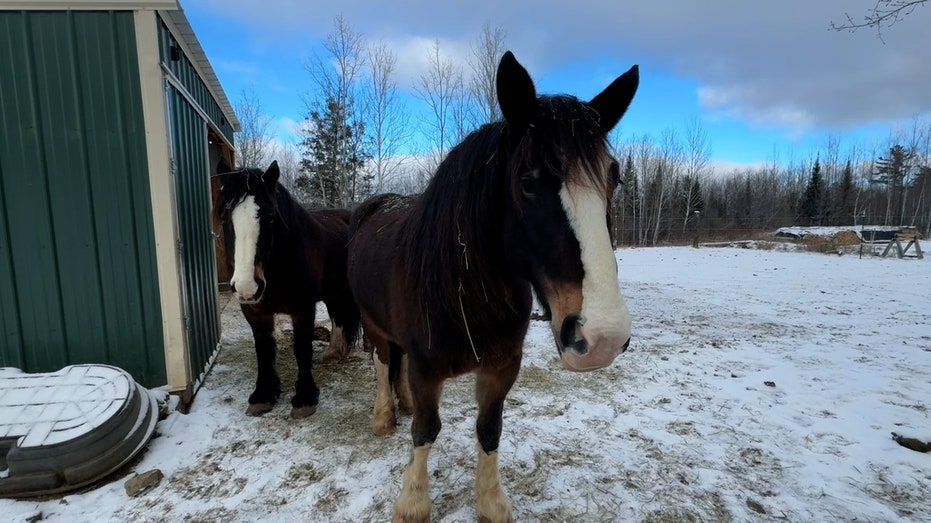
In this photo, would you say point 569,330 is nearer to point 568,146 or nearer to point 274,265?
point 568,146

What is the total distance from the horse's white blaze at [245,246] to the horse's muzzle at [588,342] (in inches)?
101

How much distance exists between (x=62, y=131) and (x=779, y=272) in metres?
16.4

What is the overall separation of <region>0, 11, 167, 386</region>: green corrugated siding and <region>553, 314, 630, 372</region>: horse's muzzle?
3716mm

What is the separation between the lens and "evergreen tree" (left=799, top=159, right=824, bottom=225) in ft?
144

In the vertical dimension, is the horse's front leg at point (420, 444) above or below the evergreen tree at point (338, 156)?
below

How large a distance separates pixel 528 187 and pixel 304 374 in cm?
307

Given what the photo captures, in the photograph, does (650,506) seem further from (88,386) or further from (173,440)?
(88,386)

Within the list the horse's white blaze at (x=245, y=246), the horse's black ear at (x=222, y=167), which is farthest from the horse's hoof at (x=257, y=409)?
the horse's black ear at (x=222, y=167)

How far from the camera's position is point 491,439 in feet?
7.77

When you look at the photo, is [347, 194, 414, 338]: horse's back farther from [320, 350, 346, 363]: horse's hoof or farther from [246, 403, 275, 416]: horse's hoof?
[320, 350, 346, 363]: horse's hoof

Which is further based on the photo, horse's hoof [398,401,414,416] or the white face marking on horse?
horse's hoof [398,401,414,416]

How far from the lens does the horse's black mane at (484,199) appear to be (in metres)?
1.48

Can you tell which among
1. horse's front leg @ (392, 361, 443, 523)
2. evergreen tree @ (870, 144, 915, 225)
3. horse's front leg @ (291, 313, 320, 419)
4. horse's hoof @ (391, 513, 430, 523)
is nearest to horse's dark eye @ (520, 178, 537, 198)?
horse's front leg @ (392, 361, 443, 523)

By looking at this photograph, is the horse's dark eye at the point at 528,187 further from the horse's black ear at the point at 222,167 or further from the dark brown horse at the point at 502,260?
the horse's black ear at the point at 222,167
